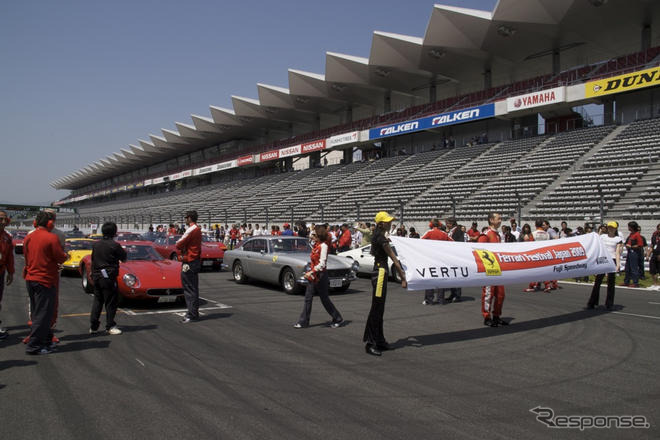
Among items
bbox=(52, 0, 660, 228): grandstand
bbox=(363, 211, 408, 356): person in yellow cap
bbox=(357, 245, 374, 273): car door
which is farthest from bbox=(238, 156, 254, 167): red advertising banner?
bbox=(363, 211, 408, 356): person in yellow cap

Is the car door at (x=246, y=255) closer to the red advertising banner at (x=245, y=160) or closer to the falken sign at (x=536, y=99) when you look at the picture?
the falken sign at (x=536, y=99)

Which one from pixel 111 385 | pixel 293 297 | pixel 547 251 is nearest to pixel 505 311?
pixel 547 251

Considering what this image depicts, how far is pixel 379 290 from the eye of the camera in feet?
20.0

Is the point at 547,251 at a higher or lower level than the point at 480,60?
lower

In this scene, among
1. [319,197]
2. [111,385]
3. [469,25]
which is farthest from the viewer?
[319,197]

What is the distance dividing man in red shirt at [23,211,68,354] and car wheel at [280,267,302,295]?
19.0 ft

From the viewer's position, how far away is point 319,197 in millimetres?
38188

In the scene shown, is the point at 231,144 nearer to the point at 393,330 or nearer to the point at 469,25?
the point at 469,25

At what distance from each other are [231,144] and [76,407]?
68379 millimetres

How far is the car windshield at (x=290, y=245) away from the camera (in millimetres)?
12273

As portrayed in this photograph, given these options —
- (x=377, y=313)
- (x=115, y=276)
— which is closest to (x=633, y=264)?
(x=377, y=313)

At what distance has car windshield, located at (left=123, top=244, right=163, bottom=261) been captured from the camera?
1042cm

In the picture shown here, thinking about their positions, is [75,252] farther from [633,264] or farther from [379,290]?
[633,264]

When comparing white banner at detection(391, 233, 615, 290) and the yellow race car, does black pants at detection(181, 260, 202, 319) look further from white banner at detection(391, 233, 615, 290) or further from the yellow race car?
the yellow race car
